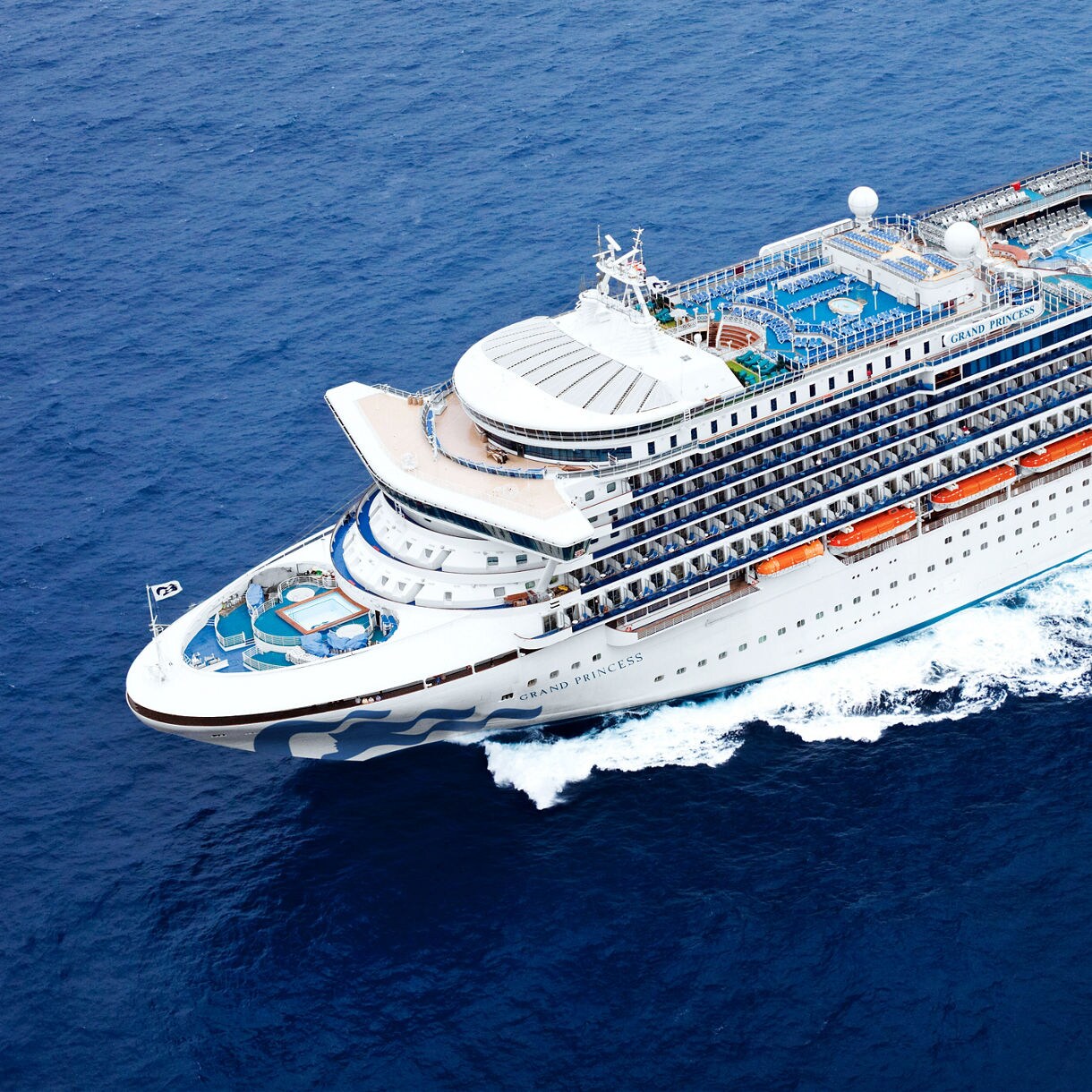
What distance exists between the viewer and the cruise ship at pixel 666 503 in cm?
7756

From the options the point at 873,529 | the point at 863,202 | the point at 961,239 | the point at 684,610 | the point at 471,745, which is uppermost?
the point at 863,202

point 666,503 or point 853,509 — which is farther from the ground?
point 666,503

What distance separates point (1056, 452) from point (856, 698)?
16431mm

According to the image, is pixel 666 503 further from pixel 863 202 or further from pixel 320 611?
pixel 863 202

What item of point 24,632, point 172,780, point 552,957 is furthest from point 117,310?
point 552,957

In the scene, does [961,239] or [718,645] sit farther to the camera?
[961,239]

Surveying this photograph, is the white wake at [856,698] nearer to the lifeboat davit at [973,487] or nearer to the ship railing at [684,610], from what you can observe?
the ship railing at [684,610]

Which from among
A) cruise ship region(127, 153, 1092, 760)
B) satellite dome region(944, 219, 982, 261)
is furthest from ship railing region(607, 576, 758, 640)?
satellite dome region(944, 219, 982, 261)

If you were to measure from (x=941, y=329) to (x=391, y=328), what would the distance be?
41.2 metres

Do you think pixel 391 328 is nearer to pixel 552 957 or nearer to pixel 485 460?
pixel 485 460

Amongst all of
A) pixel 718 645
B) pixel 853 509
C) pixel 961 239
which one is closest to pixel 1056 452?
pixel 853 509

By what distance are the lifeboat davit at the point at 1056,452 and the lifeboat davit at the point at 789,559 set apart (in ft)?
41.3

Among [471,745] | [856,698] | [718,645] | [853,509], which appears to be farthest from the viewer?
[853,509]

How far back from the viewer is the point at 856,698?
276 ft
